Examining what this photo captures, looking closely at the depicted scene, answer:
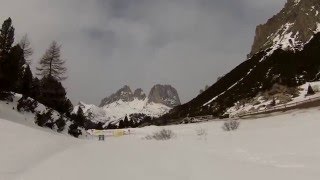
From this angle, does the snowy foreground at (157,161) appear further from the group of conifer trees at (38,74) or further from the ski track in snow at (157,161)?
the group of conifer trees at (38,74)

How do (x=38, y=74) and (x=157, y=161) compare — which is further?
(x=38, y=74)

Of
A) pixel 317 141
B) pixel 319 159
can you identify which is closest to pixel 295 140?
pixel 317 141

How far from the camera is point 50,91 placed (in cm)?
5131

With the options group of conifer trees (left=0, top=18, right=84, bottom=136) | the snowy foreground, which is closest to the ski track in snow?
the snowy foreground

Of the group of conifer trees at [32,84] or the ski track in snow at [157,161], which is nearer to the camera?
the ski track in snow at [157,161]

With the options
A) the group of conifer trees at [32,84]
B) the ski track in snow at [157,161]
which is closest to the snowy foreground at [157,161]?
the ski track in snow at [157,161]

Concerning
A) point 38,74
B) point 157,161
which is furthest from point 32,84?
point 157,161

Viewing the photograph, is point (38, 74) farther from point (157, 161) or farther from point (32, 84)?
point (157, 161)

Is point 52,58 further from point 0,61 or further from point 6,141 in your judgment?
point 6,141

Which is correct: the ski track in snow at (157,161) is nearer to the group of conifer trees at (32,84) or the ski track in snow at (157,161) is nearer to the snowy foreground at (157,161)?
the snowy foreground at (157,161)

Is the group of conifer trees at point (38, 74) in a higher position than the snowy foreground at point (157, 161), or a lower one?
higher

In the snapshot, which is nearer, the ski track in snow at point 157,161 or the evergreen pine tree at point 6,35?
the ski track in snow at point 157,161

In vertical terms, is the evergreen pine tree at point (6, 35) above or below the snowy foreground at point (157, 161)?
above

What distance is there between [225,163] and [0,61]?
35.8m
